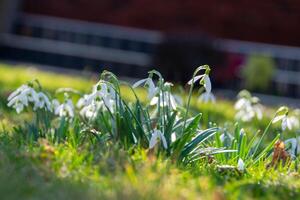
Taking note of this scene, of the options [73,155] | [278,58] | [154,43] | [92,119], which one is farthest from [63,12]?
[73,155]

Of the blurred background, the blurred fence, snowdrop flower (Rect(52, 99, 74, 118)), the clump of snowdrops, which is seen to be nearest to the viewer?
the clump of snowdrops

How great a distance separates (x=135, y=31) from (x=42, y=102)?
39.5ft

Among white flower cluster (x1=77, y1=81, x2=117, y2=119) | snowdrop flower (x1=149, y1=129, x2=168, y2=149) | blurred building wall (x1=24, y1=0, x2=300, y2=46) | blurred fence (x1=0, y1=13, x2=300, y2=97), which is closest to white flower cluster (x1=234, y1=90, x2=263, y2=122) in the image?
white flower cluster (x1=77, y1=81, x2=117, y2=119)

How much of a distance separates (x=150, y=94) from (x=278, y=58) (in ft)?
40.5

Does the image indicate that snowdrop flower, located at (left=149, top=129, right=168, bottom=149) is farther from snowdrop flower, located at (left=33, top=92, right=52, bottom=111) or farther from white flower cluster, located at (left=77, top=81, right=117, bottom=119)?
snowdrop flower, located at (left=33, top=92, right=52, bottom=111)

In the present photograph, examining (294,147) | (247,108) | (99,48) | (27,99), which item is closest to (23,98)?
(27,99)

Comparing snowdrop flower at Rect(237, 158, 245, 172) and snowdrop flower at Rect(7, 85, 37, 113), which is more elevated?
snowdrop flower at Rect(7, 85, 37, 113)

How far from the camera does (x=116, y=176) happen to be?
14.2 feet

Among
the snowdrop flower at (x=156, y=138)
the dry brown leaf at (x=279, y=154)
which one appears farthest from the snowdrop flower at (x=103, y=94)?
the dry brown leaf at (x=279, y=154)

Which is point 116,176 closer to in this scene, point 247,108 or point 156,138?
point 156,138

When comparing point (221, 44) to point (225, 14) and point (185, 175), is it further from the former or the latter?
point (185, 175)

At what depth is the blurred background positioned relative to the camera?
17.3 metres

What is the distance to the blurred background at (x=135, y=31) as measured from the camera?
1733cm

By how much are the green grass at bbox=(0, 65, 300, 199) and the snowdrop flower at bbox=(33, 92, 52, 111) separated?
0.56 metres
